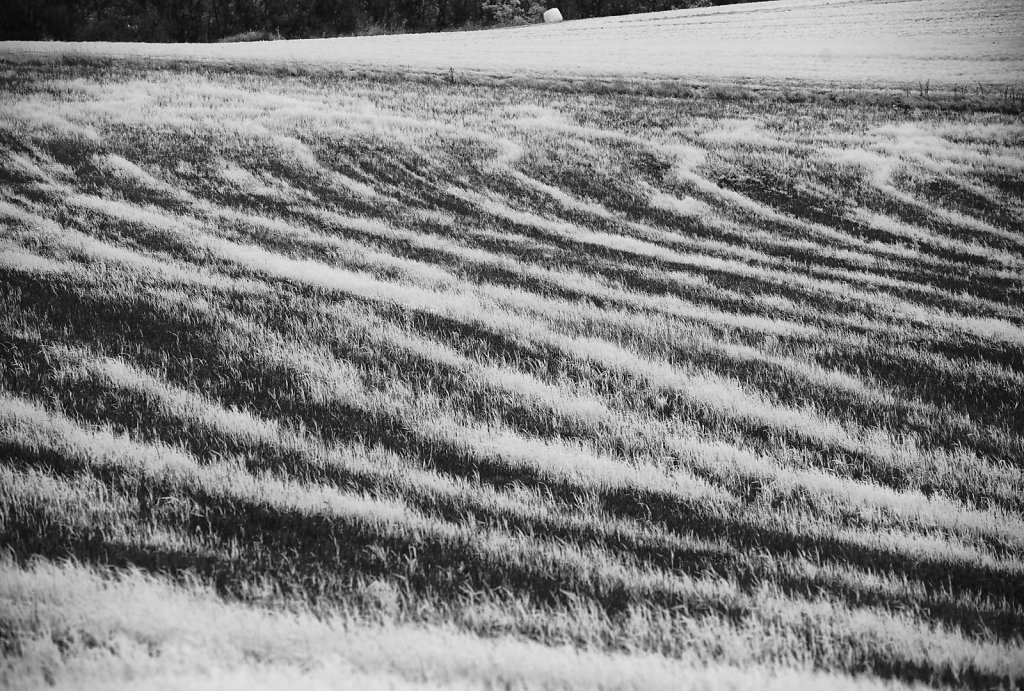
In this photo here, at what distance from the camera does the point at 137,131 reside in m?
4.16

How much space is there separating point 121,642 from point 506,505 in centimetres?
108

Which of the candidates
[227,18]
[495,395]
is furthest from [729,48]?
[495,395]

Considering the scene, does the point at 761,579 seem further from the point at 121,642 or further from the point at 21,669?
the point at 21,669

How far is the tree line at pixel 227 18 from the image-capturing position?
3803mm

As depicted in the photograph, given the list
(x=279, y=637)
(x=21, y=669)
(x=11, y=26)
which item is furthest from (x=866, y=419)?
(x=11, y=26)

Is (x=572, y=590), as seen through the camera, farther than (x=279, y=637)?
Yes

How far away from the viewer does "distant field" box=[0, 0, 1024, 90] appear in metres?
4.87

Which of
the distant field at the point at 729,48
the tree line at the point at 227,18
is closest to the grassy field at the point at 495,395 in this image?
the tree line at the point at 227,18

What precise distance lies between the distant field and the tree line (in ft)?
0.32

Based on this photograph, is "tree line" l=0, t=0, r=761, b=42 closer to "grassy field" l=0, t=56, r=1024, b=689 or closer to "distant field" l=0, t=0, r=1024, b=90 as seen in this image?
"distant field" l=0, t=0, r=1024, b=90

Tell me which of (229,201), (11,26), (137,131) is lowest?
(229,201)

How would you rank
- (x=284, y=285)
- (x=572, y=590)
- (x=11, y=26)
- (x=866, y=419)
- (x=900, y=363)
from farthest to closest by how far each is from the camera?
1. (x=11, y=26)
2. (x=284, y=285)
3. (x=900, y=363)
4. (x=866, y=419)
5. (x=572, y=590)

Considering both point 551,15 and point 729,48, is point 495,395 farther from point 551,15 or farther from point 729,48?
point 729,48

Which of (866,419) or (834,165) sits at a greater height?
(834,165)
